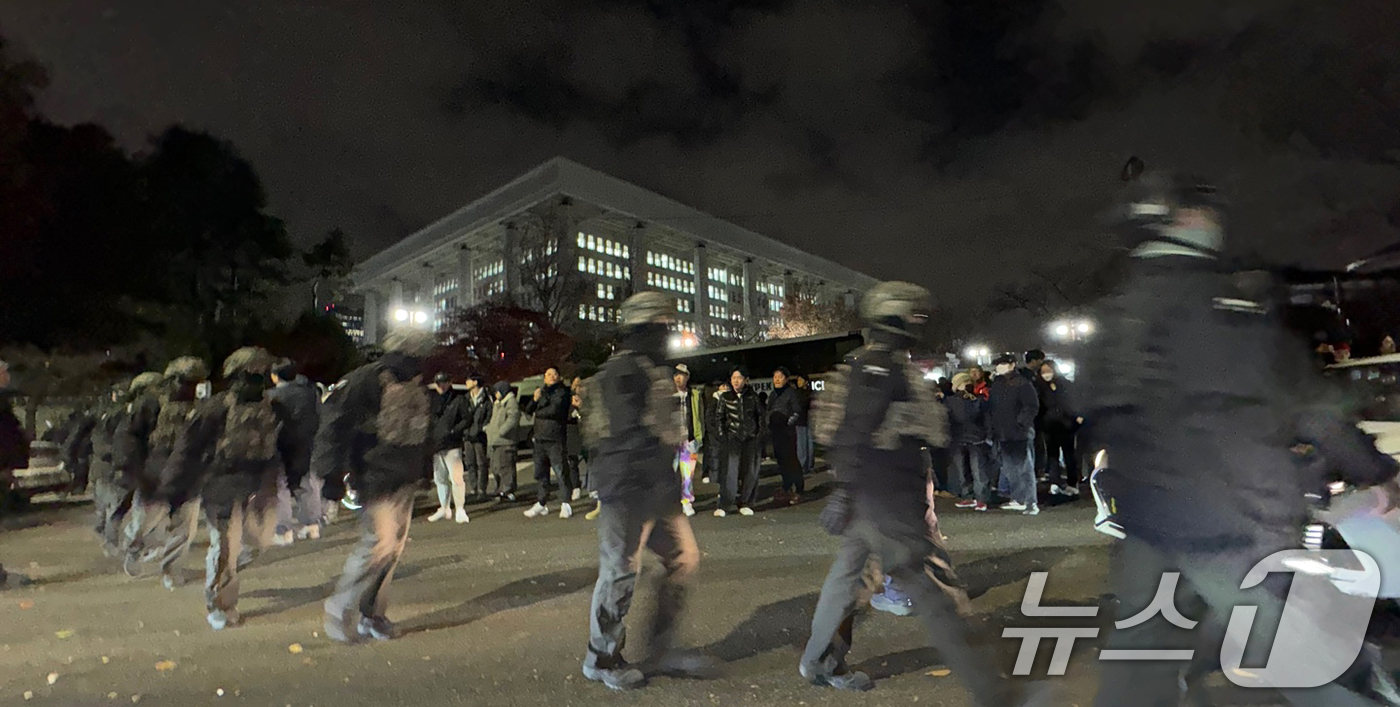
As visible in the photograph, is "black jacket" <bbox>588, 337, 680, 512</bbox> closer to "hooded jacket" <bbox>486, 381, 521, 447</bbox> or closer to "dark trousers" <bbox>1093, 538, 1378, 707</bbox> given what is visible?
"dark trousers" <bbox>1093, 538, 1378, 707</bbox>

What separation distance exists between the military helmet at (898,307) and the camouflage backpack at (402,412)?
115 inches

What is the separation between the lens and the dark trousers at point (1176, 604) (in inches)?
105

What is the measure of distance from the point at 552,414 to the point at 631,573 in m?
6.26

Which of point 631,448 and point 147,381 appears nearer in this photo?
point 631,448

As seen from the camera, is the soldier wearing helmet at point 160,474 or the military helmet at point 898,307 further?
the soldier wearing helmet at point 160,474

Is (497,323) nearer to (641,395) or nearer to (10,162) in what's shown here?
(10,162)

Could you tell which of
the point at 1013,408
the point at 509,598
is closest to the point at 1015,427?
the point at 1013,408

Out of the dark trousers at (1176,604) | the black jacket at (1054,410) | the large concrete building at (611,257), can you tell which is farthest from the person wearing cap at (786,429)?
the large concrete building at (611,257)

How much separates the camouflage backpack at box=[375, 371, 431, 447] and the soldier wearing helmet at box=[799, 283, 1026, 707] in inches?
104

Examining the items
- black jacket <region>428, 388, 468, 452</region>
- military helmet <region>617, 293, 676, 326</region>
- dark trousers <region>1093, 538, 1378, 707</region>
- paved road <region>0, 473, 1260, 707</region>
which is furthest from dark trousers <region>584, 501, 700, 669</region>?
black jacket <region>428, 388, 468, 452</region>

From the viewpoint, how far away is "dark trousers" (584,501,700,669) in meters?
4.19

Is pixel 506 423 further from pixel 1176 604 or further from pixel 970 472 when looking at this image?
pixel 1176 604

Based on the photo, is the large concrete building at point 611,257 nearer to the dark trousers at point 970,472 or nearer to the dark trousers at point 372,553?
the dark trousers at point 970,472

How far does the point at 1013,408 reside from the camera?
909cm
